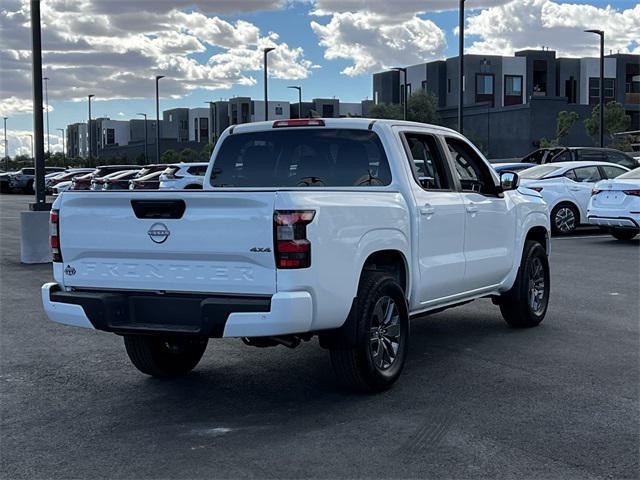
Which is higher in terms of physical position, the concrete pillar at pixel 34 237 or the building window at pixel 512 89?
the building window at pixel 512 89

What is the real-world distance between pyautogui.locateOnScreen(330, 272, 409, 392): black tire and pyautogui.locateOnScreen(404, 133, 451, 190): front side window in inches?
50.3

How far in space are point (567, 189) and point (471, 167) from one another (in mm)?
11775

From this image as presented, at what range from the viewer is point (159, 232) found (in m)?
5.74

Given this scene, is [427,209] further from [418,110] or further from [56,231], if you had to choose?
[418,110]

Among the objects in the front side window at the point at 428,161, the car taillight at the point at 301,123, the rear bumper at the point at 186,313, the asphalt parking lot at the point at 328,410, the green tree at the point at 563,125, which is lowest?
the asphalt parking lot at the point at 328,410

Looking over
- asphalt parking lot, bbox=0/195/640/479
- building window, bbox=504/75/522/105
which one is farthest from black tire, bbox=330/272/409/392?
building window, bbox=504/75/522/105

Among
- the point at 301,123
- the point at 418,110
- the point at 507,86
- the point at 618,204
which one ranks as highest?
the point at 507,86

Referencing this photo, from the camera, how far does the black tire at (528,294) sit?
870 cm

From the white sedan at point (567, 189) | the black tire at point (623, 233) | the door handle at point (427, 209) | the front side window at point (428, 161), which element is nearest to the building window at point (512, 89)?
the white sedan at point (567, 189)

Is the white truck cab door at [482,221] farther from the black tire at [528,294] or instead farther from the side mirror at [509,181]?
the black tire at [528,294]

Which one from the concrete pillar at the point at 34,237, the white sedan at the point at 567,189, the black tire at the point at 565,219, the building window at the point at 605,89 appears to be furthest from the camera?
the building window at the point at 605,89

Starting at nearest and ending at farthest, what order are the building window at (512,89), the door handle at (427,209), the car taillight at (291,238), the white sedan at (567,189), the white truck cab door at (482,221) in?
the car taillight at (291,238) → the door handle at (427,209) → the white truck cab door at (482,221) → the white sedan at (567,189) → the building window at (512,89)

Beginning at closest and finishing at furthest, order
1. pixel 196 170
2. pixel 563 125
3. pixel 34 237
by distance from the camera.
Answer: pixel 34 237
pixel 196 170
pixel 563 125

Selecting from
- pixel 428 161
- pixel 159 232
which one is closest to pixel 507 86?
pixel 428 161
